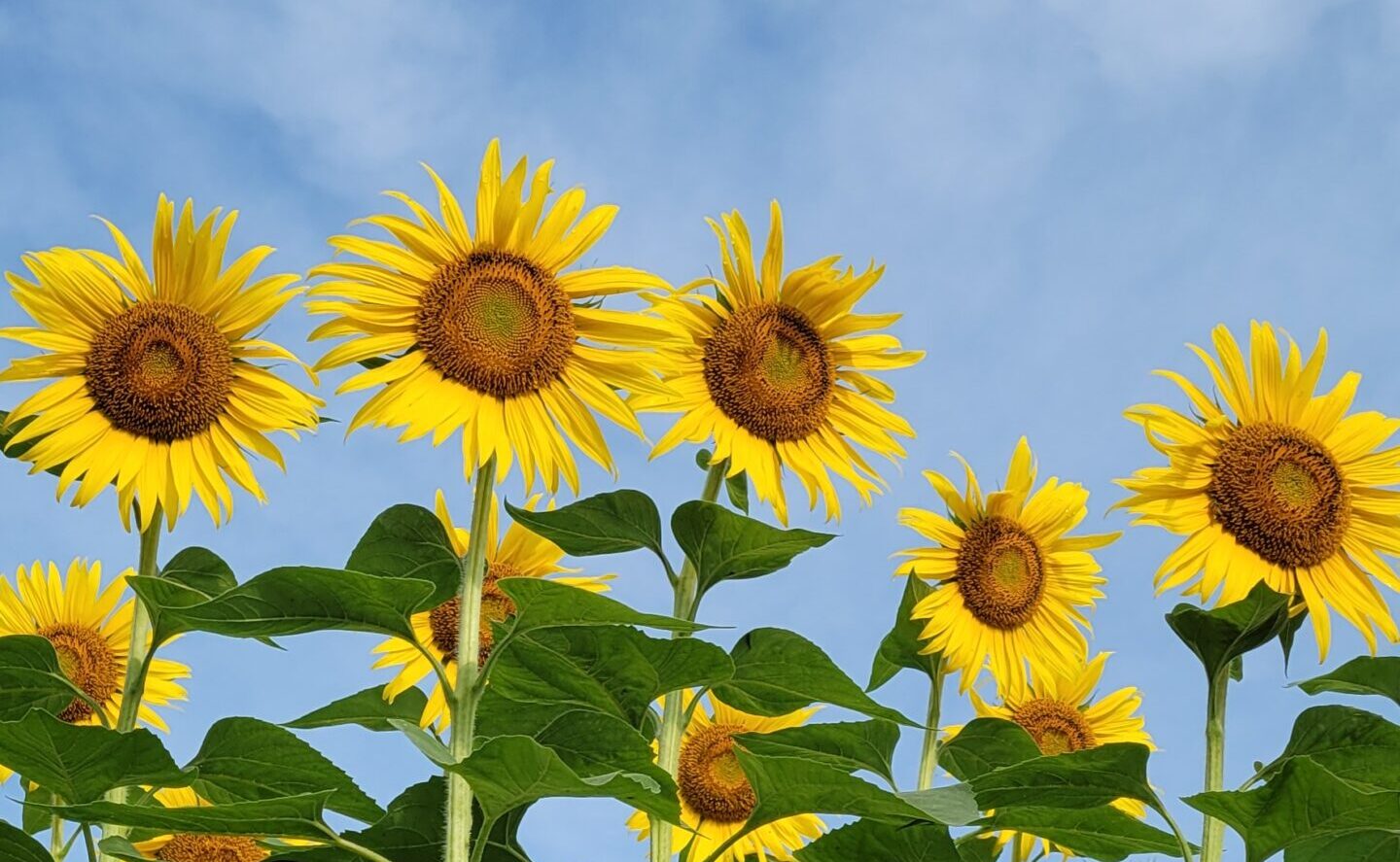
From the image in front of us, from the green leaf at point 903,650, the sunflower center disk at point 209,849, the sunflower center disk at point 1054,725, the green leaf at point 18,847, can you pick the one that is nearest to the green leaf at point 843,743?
the green leaf at point 903,650

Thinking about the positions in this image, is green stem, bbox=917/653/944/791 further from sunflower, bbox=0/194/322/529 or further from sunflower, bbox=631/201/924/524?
sunflower, bbox=0/194/322/529

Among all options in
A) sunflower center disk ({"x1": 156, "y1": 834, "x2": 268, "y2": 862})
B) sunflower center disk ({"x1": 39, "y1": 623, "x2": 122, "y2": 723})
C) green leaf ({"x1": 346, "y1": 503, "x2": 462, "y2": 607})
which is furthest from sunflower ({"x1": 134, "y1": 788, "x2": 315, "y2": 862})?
green leaf ({"x1": 346, "y1": 503, "x2": 462, "y2": 607})

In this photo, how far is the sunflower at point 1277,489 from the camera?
13.4 ft

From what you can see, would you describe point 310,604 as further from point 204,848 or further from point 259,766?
point 204,848

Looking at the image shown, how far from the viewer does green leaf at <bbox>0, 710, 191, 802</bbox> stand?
9.46 feet

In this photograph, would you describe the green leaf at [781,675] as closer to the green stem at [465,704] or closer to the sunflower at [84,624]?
the green stem at [465,704]

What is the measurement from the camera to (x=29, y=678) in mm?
3594

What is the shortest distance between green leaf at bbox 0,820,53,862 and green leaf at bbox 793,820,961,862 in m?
1.62

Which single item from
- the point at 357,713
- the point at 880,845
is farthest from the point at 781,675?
the point at 357,713

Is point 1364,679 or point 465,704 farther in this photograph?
point 1364,679

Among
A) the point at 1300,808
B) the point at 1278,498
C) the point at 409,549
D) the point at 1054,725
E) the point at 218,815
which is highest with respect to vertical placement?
the point at 1278,498

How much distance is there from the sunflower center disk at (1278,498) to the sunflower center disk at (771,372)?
1.09 meters

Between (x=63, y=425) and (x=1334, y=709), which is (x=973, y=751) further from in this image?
(x=63, y=425)

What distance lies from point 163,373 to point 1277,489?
2865mm
